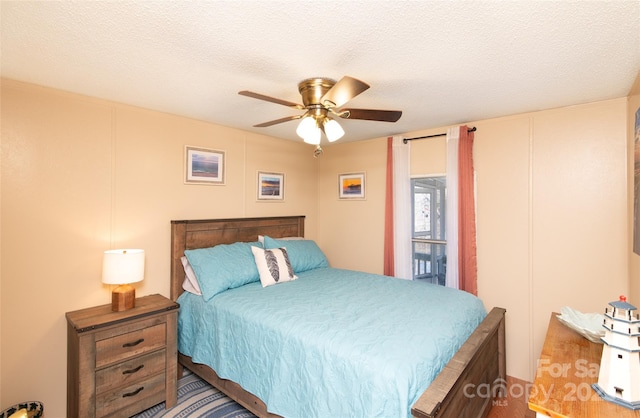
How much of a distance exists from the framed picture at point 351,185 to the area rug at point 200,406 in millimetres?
2669

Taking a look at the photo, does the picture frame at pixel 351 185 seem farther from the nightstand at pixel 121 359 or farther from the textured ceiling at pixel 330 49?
the nightstand at pixel 121 359

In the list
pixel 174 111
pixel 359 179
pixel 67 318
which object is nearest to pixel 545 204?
pixel 359 179

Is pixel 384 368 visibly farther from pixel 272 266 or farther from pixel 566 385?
pixel 272 266

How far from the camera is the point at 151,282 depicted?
9.15 feet

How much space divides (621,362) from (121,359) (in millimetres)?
2846

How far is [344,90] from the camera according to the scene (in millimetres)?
1688

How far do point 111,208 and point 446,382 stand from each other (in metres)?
2.74

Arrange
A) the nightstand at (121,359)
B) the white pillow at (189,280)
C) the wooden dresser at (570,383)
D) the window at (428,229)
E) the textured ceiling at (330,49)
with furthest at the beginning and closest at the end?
1. the window at (428,229)
2. the white pillow at (189,280)
3. the nightstand at (121,359)
4. the textured ceiling at (330,49)
5. the wooden dresser at (570,383)

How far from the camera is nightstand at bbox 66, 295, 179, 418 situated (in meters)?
2.02

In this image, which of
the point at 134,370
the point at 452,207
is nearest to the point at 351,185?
the point at 452,207

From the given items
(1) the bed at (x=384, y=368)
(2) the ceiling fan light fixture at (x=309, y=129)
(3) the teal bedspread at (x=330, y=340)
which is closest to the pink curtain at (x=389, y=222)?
(1) the bed at (x=384, y=368)

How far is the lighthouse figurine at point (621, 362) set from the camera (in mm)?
1191

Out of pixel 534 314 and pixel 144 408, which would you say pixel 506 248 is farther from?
pixel 144 408

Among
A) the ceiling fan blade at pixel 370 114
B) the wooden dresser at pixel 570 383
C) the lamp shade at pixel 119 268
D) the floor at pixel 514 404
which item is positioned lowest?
the floor at pixel 514 404
